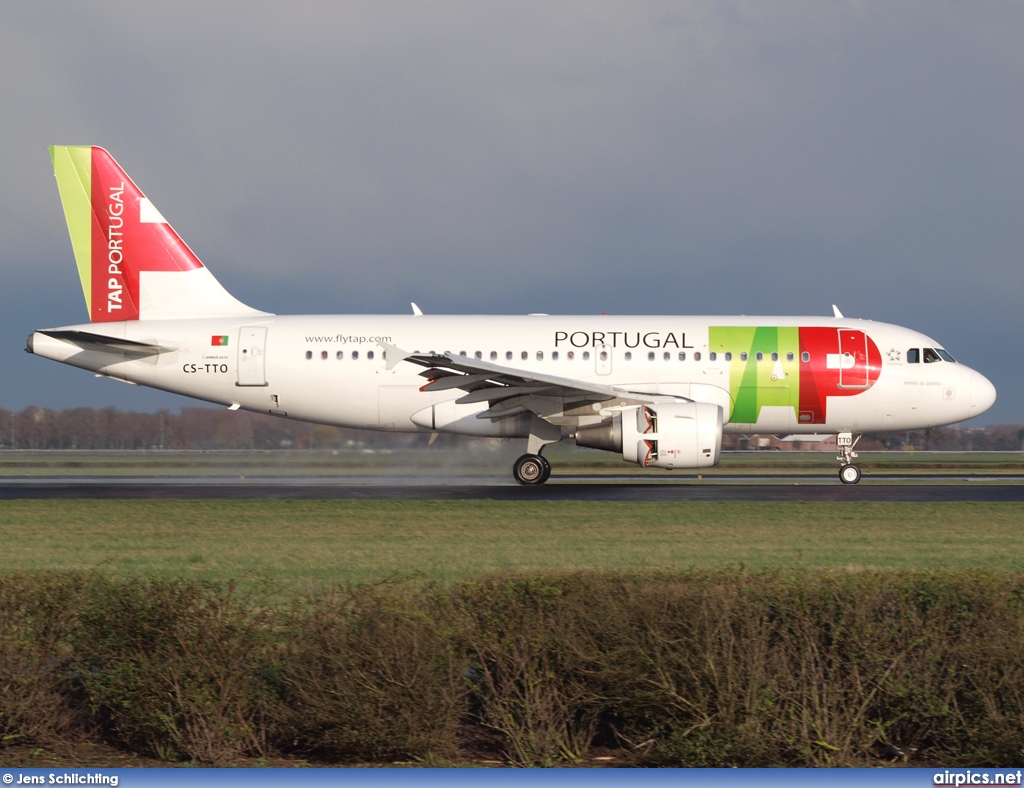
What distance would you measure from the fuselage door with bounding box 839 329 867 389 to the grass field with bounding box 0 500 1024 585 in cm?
610

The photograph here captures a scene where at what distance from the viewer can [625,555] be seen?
1230cm

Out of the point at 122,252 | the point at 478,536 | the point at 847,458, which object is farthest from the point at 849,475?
the point at 122,252

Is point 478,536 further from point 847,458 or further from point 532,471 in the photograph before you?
point 847,458

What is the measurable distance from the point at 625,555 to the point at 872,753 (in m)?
6.32

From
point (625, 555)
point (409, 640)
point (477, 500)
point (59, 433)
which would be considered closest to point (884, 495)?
point (477, 500)

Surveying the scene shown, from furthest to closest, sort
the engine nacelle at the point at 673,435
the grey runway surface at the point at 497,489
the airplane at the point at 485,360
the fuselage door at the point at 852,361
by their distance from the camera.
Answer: the fuselage door at the point at 852,361 < the airplane at the point at 485,360 < the engine nacelle at the point at 673,435 < the grey runway surface at the point at 497,489

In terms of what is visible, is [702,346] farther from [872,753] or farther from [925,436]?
[925,436]

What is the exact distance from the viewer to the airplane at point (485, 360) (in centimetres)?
2395

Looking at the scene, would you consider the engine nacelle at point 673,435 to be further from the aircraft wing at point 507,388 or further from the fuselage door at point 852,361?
the fuselage door at point 852,361

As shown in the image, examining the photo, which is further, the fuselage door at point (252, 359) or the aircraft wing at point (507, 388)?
the fuselage door at point (252, 359)

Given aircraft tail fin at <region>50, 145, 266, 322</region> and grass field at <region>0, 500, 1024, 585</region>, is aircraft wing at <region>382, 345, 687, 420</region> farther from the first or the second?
aircraft tail fin at <region>50, 145, 266, 322</region>

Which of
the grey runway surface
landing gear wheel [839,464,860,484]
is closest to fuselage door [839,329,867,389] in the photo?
landing gear wheel [839,464,860,484]

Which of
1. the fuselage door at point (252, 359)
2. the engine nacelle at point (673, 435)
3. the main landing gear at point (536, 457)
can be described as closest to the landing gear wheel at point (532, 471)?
the main landing gear at point (536, 457)

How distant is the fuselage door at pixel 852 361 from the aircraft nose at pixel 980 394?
8.77 ft
